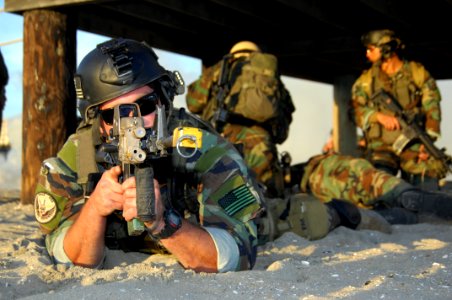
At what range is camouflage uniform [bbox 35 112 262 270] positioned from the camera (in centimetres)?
284

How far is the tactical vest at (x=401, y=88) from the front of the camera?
7102mm

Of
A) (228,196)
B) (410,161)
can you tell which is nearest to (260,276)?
(228,196)

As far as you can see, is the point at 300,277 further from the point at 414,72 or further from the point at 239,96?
the point at 414,72

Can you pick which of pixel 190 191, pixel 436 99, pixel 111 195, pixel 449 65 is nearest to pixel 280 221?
pixel 190 191

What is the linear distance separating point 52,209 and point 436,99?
5.01 metres

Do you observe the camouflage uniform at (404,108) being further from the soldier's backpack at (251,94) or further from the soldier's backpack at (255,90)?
the soldier's backpack at (255,90)

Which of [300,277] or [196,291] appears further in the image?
[300,277]

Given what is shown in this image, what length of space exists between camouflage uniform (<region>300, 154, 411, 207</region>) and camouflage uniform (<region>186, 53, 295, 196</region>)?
0.35 meters

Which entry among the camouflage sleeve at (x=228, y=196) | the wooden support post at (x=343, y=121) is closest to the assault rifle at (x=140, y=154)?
the camouflage sleeve at (x=228, y=196)

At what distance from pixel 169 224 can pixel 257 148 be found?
363 centimetres

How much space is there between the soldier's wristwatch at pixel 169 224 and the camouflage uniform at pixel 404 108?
488cm

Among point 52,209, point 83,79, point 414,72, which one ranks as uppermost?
point 414,72

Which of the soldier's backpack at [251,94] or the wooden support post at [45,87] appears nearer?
the soldier's backpack at [251,94]

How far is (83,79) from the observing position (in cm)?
294
